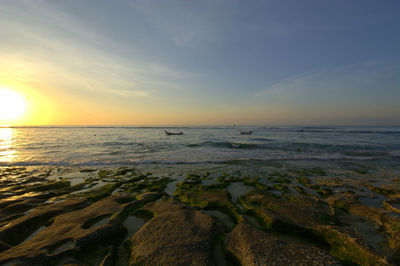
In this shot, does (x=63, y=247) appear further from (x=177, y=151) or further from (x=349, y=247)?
(x=177, y=151)

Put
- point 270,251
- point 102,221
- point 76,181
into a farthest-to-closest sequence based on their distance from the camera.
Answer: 1. point 76,181
2. point 102,221
3. point 270,251

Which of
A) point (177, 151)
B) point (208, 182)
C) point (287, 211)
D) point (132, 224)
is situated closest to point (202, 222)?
point (132, 224)

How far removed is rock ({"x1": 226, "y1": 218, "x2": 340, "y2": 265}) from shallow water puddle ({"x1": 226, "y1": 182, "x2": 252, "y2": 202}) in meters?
2.53

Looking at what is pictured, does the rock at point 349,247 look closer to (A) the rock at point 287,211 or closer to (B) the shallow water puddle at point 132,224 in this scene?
(A) the rock at point 287,211

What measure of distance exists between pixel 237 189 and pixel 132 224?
435 cm

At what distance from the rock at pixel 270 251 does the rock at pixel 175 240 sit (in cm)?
58

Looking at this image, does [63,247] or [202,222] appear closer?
[63,247]

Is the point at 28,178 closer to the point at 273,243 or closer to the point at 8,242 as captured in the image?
the point at 8,242

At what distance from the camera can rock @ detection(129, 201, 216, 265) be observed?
9.62ft

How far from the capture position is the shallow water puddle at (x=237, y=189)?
6.44m

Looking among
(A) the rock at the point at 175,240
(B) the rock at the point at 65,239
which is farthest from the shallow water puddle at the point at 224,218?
(B) the rock at the point at 65,239

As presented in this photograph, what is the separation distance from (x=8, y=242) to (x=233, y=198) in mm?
5983

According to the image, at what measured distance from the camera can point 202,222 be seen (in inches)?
165

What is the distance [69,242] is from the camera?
3.47 metres
